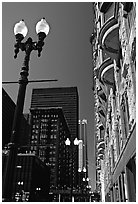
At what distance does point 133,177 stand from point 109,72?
25.3 feet

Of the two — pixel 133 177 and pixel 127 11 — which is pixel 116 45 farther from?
pixel 133 177

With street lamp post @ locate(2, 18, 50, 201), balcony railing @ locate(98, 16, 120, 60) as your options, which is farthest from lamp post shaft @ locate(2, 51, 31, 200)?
balcony railing @ locate(98, 16, 120, 60)

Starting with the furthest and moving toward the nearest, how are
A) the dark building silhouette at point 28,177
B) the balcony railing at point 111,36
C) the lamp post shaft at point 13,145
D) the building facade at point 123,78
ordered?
the dark building silhouette at point 28,177 → the balcony railing at point 111,36 → the building facade at point 123,78 → the lamp post shaft at point 13,145

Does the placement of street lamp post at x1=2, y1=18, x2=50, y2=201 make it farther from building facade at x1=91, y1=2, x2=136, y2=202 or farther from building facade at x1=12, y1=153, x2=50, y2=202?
building facade at x1=12, y1=153, x2=50, y2=202

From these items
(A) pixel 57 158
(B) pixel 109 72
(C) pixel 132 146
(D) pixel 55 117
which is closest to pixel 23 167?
(A) pixel 57 158

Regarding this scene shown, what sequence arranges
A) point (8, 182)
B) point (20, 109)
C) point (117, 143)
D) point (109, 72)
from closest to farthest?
point (8, 182) < point (20, 109) < point (117, 143) < point (109, 72)

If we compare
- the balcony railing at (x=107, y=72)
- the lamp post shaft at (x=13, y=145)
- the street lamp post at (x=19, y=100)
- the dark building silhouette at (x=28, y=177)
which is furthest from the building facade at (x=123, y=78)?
the dark building silhouette at (x=28, y=177)

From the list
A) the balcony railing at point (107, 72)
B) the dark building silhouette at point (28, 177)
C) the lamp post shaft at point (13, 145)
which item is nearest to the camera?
the lamp post shaft at point (13, 145)

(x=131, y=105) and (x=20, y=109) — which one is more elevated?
(x=131, y=105)

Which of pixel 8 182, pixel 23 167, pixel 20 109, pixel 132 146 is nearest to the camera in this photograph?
pixel 8 182

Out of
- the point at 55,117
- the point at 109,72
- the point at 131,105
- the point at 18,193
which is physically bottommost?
the point at 18,193

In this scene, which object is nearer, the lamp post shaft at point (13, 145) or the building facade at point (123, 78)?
the lamp post shaft at point (13, 145)

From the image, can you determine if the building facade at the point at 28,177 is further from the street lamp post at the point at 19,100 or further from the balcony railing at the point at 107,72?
the street lamp post at the point at 19,100

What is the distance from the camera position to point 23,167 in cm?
8325
